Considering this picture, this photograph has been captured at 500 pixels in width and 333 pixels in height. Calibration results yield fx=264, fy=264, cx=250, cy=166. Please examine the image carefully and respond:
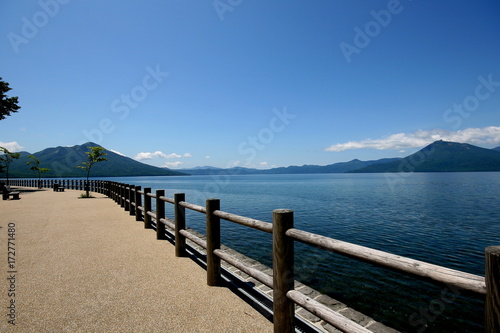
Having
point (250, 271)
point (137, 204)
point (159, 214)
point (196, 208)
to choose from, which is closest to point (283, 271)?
point (250, 271)

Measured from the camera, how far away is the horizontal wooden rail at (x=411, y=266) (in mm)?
1703

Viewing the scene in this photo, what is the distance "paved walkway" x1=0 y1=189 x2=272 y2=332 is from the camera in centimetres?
353

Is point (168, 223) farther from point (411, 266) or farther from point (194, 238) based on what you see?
point (411, 266)

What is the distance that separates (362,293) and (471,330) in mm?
2286

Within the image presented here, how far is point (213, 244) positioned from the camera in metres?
4.89

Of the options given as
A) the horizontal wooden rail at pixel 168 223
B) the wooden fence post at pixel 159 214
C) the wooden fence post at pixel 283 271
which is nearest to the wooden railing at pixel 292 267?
the wooden fence post at pixel 283 271

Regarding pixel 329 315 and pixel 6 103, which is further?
pixel 6 103

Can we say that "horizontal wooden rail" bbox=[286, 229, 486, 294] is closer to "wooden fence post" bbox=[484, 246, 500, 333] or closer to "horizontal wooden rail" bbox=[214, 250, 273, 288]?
"wooden fence post" bbox=[484, 246, 500, 333]

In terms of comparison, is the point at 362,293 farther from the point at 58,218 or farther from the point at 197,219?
the point at 197,219

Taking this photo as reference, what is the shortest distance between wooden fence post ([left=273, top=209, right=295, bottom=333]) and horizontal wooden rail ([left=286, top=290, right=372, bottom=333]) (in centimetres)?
12

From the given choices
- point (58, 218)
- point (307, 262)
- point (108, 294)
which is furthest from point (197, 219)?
point (108, 294)

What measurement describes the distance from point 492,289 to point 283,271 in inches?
79.2

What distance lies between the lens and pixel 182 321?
360cm

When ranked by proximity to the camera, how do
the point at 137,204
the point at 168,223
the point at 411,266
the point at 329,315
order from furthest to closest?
the point at 137,204 < the point at 168,223 < the point at 329,315 < the point at 411,266
